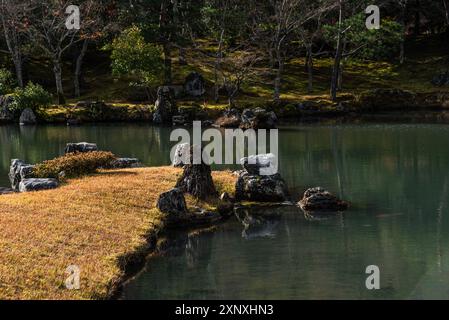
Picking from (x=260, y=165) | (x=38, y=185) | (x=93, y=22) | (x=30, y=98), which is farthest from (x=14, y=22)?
(x=260, y=165)

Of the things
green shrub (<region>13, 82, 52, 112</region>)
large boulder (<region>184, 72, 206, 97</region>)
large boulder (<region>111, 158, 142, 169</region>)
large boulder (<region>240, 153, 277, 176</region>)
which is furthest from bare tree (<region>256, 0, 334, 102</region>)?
large boulder (<region>240, 153, 277, 176</region>)

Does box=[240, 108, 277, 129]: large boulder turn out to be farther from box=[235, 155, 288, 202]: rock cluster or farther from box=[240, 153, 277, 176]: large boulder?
box=[235, 155, 288, 202]: rock cluster

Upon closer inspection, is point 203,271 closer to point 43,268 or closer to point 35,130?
point 43,268

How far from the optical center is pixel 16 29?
7425 centimetres

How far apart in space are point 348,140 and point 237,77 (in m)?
22.2

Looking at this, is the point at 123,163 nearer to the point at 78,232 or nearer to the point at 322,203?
the point at 322,203

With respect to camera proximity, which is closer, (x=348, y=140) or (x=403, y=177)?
(x=403, y=177)

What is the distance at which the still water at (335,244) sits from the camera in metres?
18.6

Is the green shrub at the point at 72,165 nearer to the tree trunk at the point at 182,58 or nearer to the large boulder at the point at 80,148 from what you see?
the large boulder at the point at 80,148

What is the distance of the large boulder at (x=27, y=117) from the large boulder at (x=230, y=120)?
19.6 m

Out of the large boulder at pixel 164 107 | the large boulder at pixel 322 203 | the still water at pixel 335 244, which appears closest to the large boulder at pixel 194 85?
the large boulder at pixel 164 107

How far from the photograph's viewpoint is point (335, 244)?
23312mm

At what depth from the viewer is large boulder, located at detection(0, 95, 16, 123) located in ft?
224

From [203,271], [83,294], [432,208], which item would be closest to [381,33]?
[432,208]
